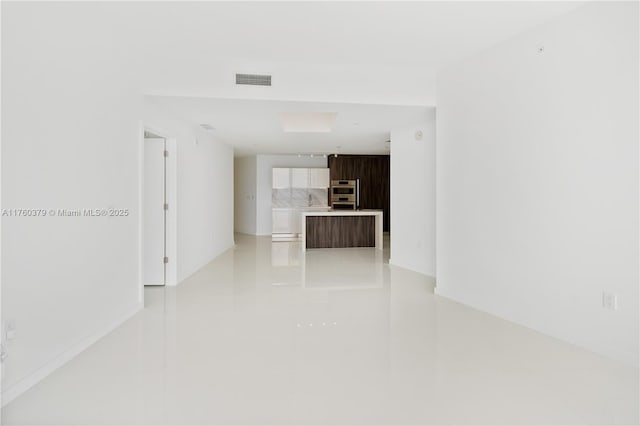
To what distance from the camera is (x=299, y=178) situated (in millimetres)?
11727

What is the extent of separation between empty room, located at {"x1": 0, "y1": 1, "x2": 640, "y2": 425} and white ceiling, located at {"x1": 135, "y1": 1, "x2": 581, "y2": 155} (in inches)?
1.0

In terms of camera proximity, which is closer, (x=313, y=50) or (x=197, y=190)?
(x=313, y=50)

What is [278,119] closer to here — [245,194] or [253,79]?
[253,79]

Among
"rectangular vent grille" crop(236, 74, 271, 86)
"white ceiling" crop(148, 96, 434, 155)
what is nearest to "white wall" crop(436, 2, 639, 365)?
"white ceiling" crop(148, 96, 434, 155)

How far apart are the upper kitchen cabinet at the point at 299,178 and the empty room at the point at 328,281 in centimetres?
606

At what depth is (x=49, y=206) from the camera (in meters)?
2.73

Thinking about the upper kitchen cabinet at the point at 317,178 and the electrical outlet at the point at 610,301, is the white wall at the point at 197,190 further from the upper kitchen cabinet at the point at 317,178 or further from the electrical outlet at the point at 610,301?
the electrical outlet at the point at 610,301

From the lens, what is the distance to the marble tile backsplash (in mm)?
11750

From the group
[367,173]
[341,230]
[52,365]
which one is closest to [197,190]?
[341,230]

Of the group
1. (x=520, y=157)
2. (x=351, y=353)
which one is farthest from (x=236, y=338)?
(x=520, y=157)

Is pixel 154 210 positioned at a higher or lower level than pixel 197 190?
lower

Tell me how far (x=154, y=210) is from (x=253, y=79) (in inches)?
85.8

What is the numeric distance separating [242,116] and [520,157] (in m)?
3.58

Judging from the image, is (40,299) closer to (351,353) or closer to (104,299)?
(104,299)
